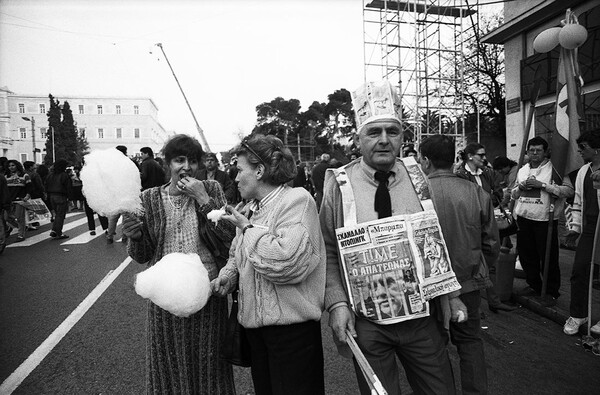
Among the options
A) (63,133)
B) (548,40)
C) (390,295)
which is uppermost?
(63,133)

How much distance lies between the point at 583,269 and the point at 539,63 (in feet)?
27.2

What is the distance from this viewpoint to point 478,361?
109 inches

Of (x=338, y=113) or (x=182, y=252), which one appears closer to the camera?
(x=182, y=252)

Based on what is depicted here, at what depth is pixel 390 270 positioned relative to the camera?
1927 mm

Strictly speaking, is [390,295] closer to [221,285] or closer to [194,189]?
[221,285]

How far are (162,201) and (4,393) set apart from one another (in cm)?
216

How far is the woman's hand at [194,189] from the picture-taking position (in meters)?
2.25

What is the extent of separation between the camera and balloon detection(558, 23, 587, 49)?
4.36 m

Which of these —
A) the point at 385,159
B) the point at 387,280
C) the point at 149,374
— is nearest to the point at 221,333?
the point at 149,374

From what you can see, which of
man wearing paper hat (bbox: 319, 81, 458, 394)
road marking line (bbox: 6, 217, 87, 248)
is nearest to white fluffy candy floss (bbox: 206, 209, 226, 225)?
man wearing paper hat (bbox: 319, 81, 458, 394)

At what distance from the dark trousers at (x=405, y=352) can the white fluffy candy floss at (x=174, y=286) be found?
835mm

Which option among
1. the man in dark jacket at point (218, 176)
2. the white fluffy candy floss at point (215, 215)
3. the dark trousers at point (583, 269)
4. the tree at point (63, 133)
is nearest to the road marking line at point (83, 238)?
the man in dark jacket at point (218, 176)

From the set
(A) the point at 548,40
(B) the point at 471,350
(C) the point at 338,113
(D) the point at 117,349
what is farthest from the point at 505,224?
(C) the point at 338,113

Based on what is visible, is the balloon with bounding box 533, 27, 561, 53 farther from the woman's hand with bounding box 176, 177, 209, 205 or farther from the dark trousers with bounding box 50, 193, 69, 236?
the dark trousers with bounding box 50, 193, 69, 236
